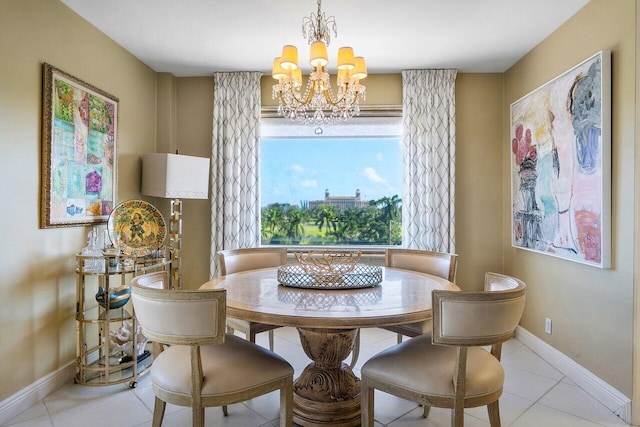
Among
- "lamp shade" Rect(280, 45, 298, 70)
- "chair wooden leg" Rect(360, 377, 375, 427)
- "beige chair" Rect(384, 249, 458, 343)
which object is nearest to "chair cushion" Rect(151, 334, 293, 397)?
"chair wooden leg" Rect(360, 377, 375, 427)

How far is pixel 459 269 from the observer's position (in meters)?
3.76

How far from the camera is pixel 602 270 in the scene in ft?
7.77

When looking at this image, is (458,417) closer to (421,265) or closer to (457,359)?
(457,359)

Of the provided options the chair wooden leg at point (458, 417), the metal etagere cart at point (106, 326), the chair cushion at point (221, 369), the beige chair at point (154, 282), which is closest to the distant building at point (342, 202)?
the metal etagere cart at point (106, 326)

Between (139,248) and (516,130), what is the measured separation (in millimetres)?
3420

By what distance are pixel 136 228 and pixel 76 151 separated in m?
0.70

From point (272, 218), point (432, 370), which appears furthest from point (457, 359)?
point (272, 218)

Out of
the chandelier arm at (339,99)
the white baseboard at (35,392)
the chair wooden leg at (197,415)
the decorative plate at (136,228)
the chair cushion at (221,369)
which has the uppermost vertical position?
the chandelier arm at (339,99)

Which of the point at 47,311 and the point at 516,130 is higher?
the point at 516,130

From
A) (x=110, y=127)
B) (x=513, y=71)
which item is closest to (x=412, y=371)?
(x=110, y=127)

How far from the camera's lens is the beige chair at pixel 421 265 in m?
2.26

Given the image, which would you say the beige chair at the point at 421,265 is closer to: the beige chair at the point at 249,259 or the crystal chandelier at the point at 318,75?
the beige chair at the point at 249,259

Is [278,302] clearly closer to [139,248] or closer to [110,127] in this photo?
[139,248]

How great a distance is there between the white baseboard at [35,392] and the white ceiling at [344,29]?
2.50 m
